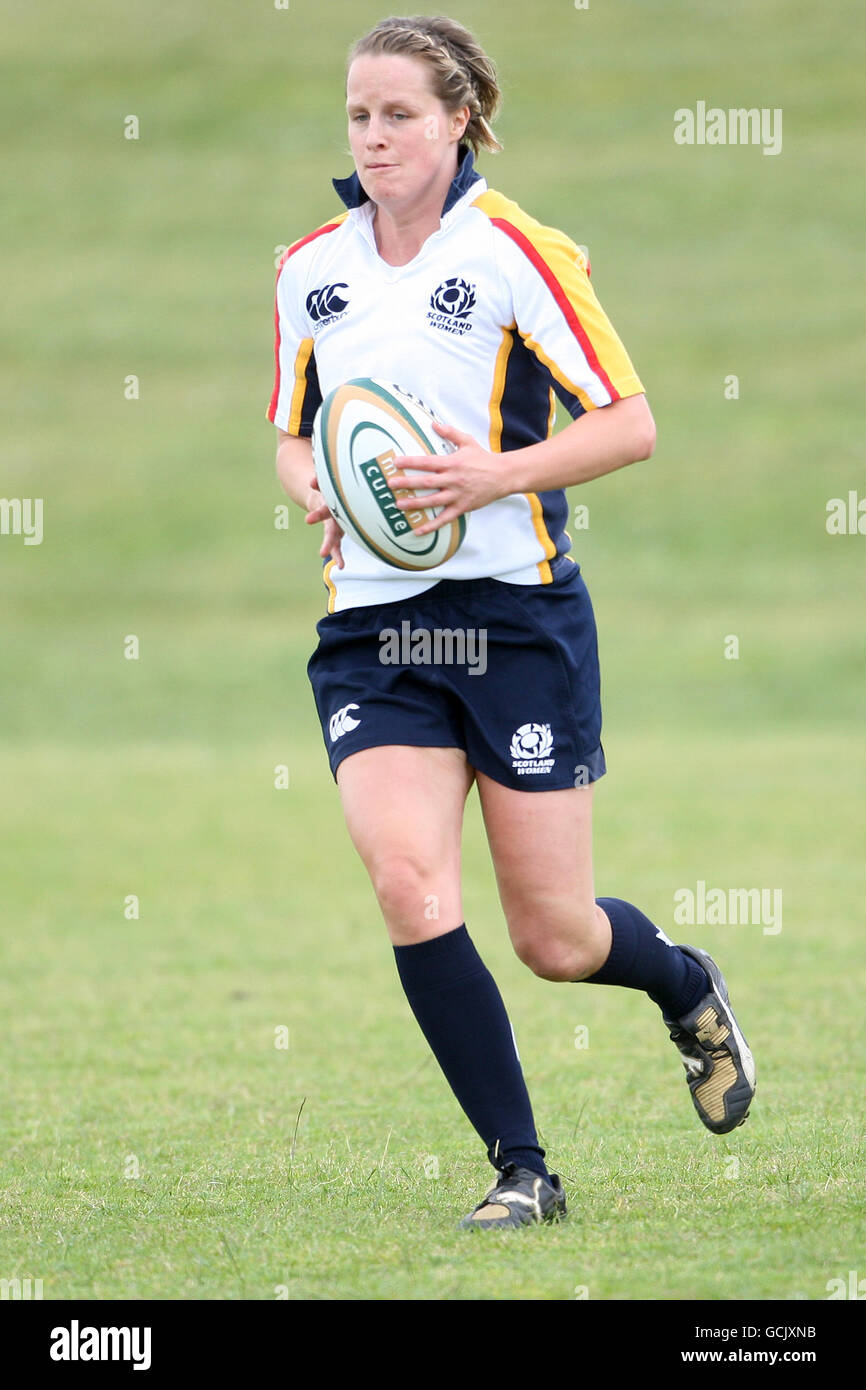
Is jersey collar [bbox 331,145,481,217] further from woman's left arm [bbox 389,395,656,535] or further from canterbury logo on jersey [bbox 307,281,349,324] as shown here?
woman's left arm [bbox 389,395,656,535]

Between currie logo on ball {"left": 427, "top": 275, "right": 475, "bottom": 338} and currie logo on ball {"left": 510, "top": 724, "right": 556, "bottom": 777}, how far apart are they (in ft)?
3.27

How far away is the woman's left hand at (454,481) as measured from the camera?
4316 mm

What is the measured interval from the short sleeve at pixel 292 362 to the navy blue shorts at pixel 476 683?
648 mm

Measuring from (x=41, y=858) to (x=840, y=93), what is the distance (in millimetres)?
34166

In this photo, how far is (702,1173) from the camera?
4.92 m

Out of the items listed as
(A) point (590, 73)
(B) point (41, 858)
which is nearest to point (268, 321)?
(A) point (590, 73)

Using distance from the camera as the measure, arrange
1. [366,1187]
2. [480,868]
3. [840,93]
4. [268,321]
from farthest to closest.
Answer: [840,93] < [268,321] < [480,868] < [366,1187]

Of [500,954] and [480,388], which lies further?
[500,954]

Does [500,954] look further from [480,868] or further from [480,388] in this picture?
[480,388]

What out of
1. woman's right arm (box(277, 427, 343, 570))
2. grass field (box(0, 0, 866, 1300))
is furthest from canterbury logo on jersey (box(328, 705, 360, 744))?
grass field (box(0, 0, 866, 1300))

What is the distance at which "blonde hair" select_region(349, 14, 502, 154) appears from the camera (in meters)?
4.57

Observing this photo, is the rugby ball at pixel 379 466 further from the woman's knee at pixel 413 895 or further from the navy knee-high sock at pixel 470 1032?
the navy knee-high sock at pixel 470 1032

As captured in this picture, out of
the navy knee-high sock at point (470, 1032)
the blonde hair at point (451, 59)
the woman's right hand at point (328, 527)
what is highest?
the blonde hair at point (451, 59)

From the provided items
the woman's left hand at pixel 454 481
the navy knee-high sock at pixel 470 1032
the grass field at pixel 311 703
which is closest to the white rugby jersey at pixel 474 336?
the woman's left hand at pixel 454 481
